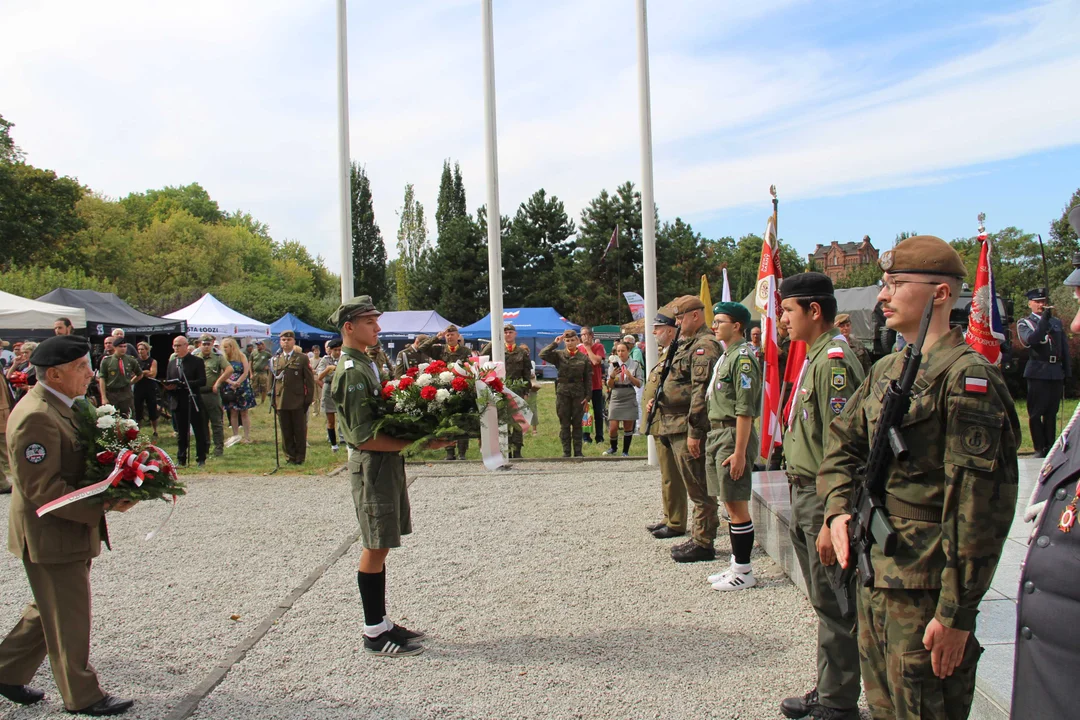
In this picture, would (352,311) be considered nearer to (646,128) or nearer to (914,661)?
(914,661)

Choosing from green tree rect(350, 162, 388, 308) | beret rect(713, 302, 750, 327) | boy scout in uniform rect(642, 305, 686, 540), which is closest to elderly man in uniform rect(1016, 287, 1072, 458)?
boy scout in uniform rect(642, 305, 686, 540)

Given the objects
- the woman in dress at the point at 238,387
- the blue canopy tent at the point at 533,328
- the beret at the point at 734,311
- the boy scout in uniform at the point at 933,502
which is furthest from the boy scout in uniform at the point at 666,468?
the blue canopy tent at the point at 533,328

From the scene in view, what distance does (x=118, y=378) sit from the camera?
13.1 metres

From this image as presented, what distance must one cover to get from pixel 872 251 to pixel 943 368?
120 meters

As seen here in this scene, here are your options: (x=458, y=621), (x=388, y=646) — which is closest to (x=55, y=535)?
(x=388, y=646)

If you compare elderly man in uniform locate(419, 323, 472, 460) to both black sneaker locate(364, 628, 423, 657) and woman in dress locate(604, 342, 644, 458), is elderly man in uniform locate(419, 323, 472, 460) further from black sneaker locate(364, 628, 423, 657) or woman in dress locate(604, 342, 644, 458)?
black sneaker locate(364, 628, 423, 657)

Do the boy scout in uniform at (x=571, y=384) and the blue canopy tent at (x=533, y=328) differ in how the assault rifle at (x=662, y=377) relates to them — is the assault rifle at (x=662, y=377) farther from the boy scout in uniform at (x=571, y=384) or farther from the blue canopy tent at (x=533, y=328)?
the blue canopy tent at (x=533, y=328)

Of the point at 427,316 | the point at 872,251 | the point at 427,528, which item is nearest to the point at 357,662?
the point at 427,528

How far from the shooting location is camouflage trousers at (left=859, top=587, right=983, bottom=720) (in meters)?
2.29

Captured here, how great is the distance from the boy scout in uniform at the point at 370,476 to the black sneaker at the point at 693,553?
8.37ft

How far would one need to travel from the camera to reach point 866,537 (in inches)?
96.8

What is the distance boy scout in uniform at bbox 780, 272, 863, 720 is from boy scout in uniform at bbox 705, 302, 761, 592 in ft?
4.73

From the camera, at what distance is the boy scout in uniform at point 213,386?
41.9 ft

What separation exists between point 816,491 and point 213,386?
11.7 m
